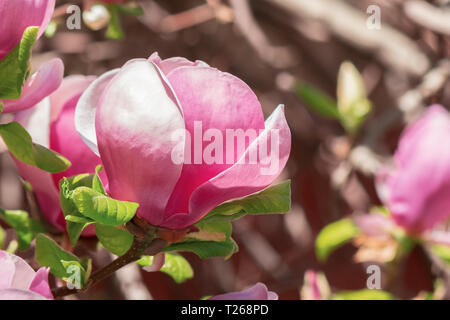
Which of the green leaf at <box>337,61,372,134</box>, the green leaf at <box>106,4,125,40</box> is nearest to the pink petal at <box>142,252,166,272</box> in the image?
the green leaf at <box>106,4,125,40</box>

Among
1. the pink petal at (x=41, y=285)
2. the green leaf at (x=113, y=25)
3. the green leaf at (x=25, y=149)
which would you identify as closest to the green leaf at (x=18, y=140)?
the green leaf at (x=25, y=149)

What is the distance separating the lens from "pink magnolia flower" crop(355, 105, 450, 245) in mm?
718

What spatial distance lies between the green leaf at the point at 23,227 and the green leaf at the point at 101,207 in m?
0.15

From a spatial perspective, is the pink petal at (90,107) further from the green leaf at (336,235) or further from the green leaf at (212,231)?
the green leaf at (336,235)

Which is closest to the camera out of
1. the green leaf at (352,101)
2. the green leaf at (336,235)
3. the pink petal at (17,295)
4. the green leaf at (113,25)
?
the pink petal at (17,295)

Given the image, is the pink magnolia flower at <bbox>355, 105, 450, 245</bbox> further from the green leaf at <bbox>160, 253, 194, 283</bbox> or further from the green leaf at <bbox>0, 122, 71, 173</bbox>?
the green leaf at <bbox>0, 122, 71, 173</bbox>

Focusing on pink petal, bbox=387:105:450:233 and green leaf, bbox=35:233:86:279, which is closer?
green leaf, bbox=35:233:86:279

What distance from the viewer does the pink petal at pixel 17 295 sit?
0.33m

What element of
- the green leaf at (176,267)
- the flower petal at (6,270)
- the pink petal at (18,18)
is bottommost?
the green leaf at (176,267)

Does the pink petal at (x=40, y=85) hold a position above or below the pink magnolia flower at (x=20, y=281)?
above

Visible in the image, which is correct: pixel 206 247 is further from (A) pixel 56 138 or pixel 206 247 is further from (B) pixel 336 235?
(B) pixel 336 235

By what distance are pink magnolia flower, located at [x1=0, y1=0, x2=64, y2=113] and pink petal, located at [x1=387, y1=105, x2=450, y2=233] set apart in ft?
1.48

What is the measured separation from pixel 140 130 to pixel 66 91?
149mm
